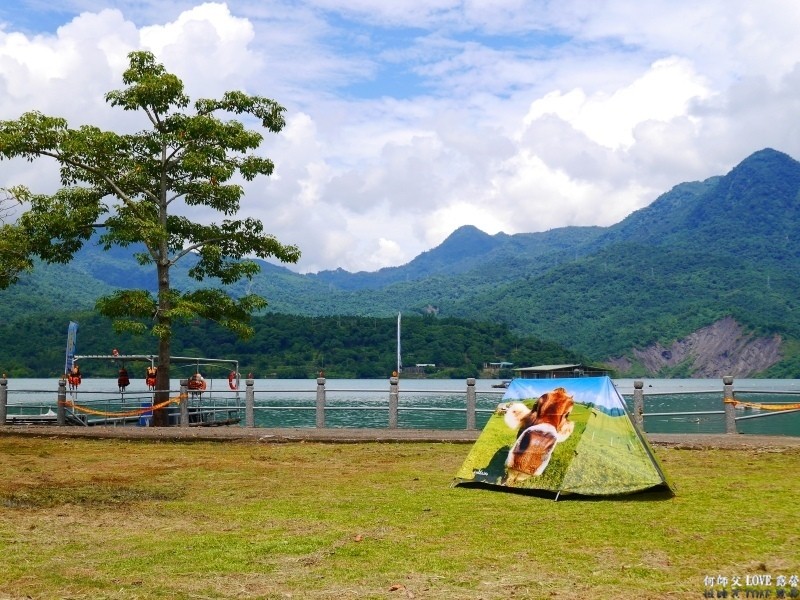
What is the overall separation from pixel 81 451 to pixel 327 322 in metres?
118

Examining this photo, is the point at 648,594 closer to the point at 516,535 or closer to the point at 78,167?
the point at 516,535

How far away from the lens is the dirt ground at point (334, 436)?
18.6 meters

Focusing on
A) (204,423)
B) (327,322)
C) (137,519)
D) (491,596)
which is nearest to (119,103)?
(204,423)

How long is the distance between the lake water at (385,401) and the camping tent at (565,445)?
5.52 ft

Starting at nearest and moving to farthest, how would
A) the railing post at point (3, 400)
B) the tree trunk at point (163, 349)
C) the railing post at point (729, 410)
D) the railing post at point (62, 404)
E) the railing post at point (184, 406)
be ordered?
1. the railing post at point (729, 410)
2. the tree trunk at point (163, 349)
3. the railing post at point (184, 406)
4. the railing post at point (62, 404)
5. the railing post at point (3, 400)

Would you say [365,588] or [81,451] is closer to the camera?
[365,588]

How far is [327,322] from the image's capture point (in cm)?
13650

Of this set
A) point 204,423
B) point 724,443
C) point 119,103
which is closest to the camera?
point 724,443

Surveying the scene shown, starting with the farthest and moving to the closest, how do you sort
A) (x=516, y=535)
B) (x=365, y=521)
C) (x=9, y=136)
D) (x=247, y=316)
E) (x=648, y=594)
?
(x=247, y=316) → (x=9, y=136) → (x=365, y=521) → (x=516, y=535) → (x=648, y=594)

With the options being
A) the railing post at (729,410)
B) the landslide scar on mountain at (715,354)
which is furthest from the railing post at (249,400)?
Result: the landslide scar on mountain at (715,354)

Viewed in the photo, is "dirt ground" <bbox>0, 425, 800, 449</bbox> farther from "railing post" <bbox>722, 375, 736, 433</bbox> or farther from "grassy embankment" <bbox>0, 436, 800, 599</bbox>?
"grassy embankment" <bbox>0, 436, 800, 599</bbox>

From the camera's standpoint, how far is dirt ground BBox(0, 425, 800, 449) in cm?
1861

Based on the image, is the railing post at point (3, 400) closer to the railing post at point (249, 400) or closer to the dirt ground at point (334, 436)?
the dirt ground at point (334, 436)

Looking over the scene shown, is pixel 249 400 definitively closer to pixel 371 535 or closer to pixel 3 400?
pixel 3 400
